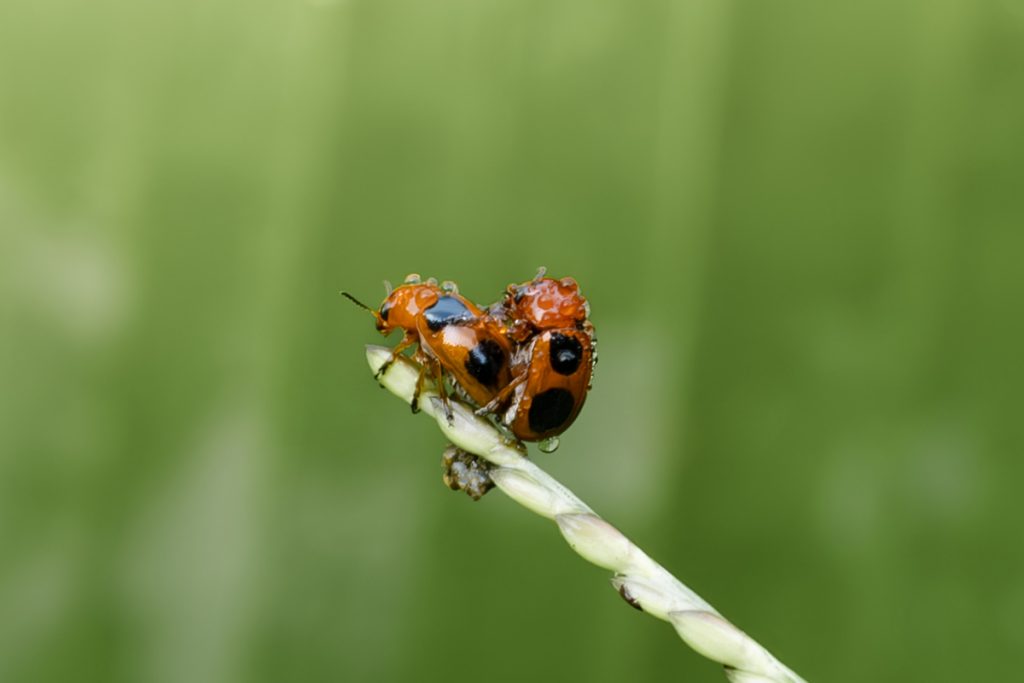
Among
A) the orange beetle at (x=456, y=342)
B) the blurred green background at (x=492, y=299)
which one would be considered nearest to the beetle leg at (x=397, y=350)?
the orange beetle at (x=456, y=342)

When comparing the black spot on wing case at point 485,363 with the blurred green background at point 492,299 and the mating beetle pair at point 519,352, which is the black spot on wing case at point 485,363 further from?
the blurred green background at point 492,299

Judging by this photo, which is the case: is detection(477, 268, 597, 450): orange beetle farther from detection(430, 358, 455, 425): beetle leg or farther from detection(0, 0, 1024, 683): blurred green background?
detection(0, 0, 1024, 683): blurred green background

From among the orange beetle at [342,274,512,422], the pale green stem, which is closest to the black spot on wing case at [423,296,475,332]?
the orange beetle at [342,274,512,422]

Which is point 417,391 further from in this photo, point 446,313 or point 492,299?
point 492,299

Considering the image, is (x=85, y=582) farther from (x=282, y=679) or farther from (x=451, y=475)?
(x=451, y=475)

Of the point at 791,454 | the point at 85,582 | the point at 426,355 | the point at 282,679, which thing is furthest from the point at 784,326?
the point at 85,582

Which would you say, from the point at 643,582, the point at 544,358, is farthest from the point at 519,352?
the point at 643,582
